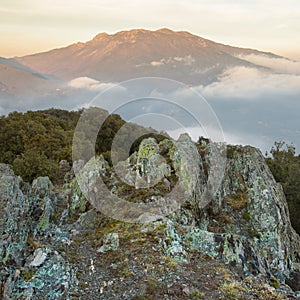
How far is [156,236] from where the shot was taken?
580 inches

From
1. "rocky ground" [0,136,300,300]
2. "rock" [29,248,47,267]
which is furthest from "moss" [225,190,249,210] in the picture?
"rock" [29,248,47,267]

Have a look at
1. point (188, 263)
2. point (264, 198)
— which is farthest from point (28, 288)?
point (264, 198)

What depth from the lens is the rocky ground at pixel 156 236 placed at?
12.0 meters

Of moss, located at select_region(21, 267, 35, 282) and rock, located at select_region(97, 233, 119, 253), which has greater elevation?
rock, located at select_region(97, 233, 119, 253)

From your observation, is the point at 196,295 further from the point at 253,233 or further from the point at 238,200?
the point at 238,200

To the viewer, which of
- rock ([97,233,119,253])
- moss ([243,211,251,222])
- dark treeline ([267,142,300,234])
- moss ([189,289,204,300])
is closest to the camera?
moss ([189,289,204,300])

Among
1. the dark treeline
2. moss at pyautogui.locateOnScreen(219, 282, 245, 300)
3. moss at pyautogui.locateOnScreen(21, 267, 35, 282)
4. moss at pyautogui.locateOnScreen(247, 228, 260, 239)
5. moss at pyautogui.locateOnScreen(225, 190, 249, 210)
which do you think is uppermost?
moss at pyautogui.locateOnScreen(225, 190, 249, 210)

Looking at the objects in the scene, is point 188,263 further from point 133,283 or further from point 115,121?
point 115,121

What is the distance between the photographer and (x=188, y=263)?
13430 mm

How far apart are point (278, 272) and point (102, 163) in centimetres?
1164

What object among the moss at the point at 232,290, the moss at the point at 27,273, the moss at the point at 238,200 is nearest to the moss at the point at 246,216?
the moss at the point at 238,200

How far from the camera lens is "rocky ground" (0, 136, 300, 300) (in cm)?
1201

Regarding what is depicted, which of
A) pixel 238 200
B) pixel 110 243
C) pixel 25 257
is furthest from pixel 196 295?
pixel 238 200

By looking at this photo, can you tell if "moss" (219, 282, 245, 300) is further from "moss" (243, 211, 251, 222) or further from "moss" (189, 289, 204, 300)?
"moss" (243, 211, 251, 222)
